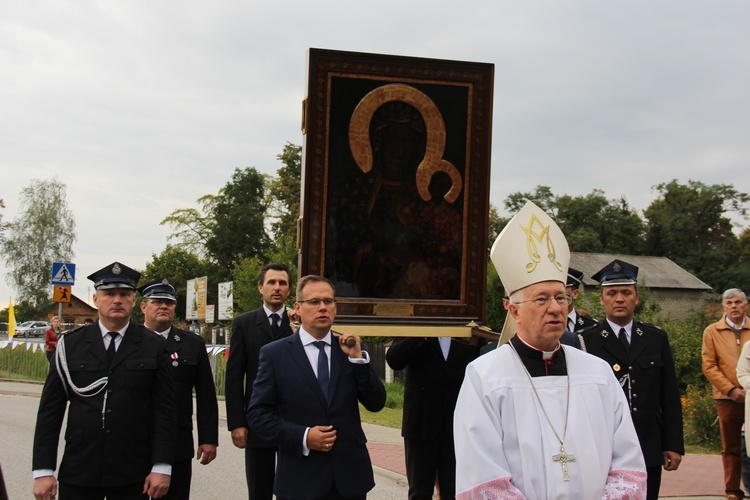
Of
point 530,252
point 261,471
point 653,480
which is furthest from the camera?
point 261,471

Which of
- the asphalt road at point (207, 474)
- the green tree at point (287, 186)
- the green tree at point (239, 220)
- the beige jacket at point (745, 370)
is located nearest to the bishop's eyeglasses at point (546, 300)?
the beige jacket at point (745, 370)

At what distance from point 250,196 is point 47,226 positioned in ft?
57.4

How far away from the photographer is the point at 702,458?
37.4 feet

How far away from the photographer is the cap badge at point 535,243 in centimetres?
373

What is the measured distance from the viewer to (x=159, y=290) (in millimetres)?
6332

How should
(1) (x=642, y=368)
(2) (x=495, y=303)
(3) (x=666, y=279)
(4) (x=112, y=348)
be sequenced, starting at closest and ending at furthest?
(4) (x=112, y=348) → (1) (x=642, y=368) → (2) (x=495, y=303) → (3) (x=666, y=279)

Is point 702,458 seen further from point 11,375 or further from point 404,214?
point 11,375

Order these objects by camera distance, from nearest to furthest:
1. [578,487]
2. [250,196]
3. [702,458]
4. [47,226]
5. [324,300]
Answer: [578,487]
[324,300]
[702,458]
[47,226]
[250,196]

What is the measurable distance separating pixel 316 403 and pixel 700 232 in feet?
246

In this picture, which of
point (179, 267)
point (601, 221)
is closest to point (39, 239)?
point (179, 267)

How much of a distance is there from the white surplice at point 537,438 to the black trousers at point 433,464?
3.01m

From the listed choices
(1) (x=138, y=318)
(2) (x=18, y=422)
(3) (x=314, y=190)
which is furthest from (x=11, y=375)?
(1) (x=138, y=318)

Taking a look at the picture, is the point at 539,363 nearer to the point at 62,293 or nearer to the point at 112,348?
the point at 112,348

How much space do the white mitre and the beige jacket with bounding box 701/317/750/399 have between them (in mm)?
5618
